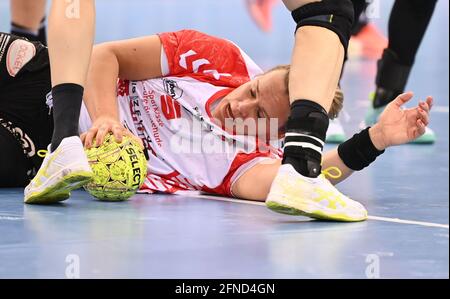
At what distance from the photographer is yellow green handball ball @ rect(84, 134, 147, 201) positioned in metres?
2.82

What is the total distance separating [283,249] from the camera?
2213 mm

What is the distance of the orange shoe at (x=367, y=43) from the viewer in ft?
30.0

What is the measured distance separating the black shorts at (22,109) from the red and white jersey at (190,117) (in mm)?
152

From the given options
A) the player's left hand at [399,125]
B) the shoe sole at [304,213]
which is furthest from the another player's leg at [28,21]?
the shoe sole at [304,213]

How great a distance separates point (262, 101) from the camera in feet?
9.80

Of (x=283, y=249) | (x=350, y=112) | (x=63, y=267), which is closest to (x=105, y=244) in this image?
(x=63, y=267)

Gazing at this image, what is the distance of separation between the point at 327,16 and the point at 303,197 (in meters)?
0.46

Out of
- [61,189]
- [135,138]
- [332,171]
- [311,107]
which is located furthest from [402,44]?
[61,189]

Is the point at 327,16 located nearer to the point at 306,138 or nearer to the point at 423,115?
the point at 306,138

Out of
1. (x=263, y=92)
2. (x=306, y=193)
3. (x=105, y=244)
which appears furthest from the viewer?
(x=263, y=92)

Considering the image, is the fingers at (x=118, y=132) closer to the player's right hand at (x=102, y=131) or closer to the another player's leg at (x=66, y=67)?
the player's right hand at (x=102, y=131)

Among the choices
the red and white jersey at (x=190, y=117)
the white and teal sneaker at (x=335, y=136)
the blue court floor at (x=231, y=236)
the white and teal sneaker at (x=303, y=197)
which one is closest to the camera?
the blue court floor at (x=231, y=236)
